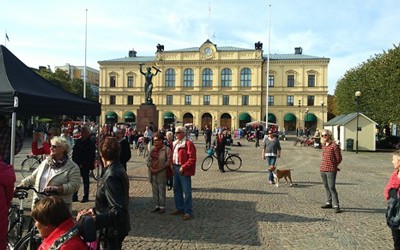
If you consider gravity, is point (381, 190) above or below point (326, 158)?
below

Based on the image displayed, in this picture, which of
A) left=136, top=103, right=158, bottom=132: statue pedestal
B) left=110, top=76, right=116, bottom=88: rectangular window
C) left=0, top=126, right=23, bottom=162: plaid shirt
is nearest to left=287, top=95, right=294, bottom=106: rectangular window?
left=110, top=76, right=116, bottom=88: rectangular window

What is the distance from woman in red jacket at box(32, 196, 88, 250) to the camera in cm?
259

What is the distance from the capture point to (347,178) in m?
14.6

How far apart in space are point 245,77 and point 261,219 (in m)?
63.0

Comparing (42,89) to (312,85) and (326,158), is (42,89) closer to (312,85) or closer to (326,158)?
(326,158)

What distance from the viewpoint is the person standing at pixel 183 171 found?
7773 millimetres

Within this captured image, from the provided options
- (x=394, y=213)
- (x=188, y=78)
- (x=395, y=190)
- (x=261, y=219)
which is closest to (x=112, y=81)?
(x=188, y=78)

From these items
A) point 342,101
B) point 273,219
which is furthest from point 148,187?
point 342,101

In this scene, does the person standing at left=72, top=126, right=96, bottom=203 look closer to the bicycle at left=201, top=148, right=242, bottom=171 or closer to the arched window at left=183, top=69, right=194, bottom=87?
the bicycle at left=201, top=148, right=242, bottom=171

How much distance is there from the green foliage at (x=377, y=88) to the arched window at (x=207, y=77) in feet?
77.8

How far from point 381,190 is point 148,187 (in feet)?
23.4

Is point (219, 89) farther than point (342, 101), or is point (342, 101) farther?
point (219, 89)

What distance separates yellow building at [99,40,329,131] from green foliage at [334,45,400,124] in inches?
524

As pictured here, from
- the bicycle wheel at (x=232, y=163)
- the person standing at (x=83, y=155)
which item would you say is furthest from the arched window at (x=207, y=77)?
the person standing at (x=83, y=155)
